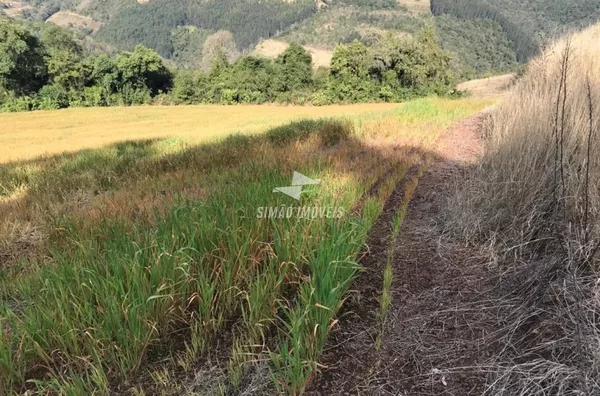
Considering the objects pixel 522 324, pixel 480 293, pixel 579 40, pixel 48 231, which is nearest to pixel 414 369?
pixel 522 324

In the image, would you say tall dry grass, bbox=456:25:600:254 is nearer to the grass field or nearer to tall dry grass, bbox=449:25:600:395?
tall dry grass, bbox=449:25:600:395

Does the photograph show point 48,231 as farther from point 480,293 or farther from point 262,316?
point 480,293

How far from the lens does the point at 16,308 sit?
215 cm

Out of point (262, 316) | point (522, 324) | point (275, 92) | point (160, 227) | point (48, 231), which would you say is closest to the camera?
point (522, 324)

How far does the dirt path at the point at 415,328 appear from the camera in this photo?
1.60 metres

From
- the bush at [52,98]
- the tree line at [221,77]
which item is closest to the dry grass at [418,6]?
the tree line at [221,77]

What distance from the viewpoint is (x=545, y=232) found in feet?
7.81

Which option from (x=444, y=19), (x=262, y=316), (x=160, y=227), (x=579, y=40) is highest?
(x=444, y=19)

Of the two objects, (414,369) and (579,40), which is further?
(579,40)

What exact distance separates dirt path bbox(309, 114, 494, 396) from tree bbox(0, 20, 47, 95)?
176 feet

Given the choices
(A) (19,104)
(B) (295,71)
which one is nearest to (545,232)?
(B) (295,71)

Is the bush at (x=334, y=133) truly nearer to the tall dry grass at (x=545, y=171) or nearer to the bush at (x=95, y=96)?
the tall dry grass at (x=545, y=171)

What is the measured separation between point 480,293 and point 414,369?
0.81m

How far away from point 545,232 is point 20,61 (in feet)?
188
